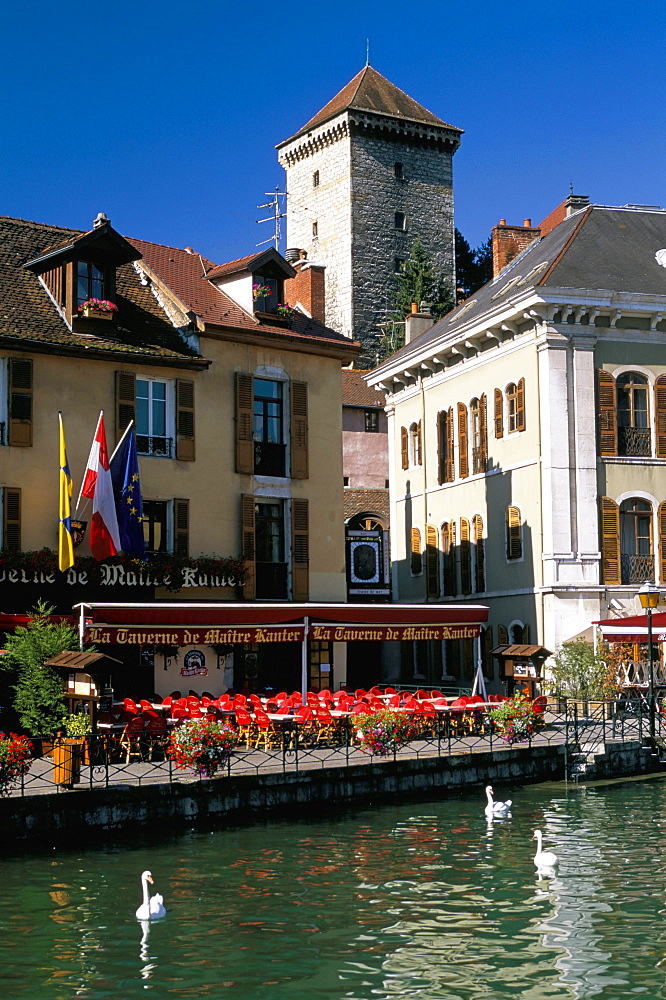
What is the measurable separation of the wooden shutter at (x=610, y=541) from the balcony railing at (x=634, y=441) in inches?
59.4

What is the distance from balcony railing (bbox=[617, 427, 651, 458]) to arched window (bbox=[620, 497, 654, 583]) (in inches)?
48.8

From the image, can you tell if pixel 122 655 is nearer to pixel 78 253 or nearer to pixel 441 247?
pixel 78 253

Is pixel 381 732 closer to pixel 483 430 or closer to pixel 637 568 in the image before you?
pixel 637 568

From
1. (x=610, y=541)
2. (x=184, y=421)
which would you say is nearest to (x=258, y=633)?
(x=184, y=421)

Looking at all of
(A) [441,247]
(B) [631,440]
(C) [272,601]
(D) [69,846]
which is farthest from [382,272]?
(D) [69,846]

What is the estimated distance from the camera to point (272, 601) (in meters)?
31.3

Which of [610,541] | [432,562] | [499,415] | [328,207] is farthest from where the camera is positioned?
[328,207]

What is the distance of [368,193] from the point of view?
261ft

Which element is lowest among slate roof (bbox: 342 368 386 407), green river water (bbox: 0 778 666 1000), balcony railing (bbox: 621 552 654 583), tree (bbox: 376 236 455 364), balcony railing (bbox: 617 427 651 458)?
green river water (bbox: 0 778 666 1000)

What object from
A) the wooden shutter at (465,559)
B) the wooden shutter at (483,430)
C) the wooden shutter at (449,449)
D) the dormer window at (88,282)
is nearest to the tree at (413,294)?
the wooden shutter at (449,449)

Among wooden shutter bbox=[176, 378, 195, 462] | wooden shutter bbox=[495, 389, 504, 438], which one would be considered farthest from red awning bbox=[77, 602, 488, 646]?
wooden shutter bbox=[495, 389, 504, 438]

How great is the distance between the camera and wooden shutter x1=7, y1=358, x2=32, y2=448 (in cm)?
2808

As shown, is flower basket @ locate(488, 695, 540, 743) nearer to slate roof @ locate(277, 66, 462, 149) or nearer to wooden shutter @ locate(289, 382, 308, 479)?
wooden shutter @ locate(289, 382, 308, 479)

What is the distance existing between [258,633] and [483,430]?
44.6 feet
